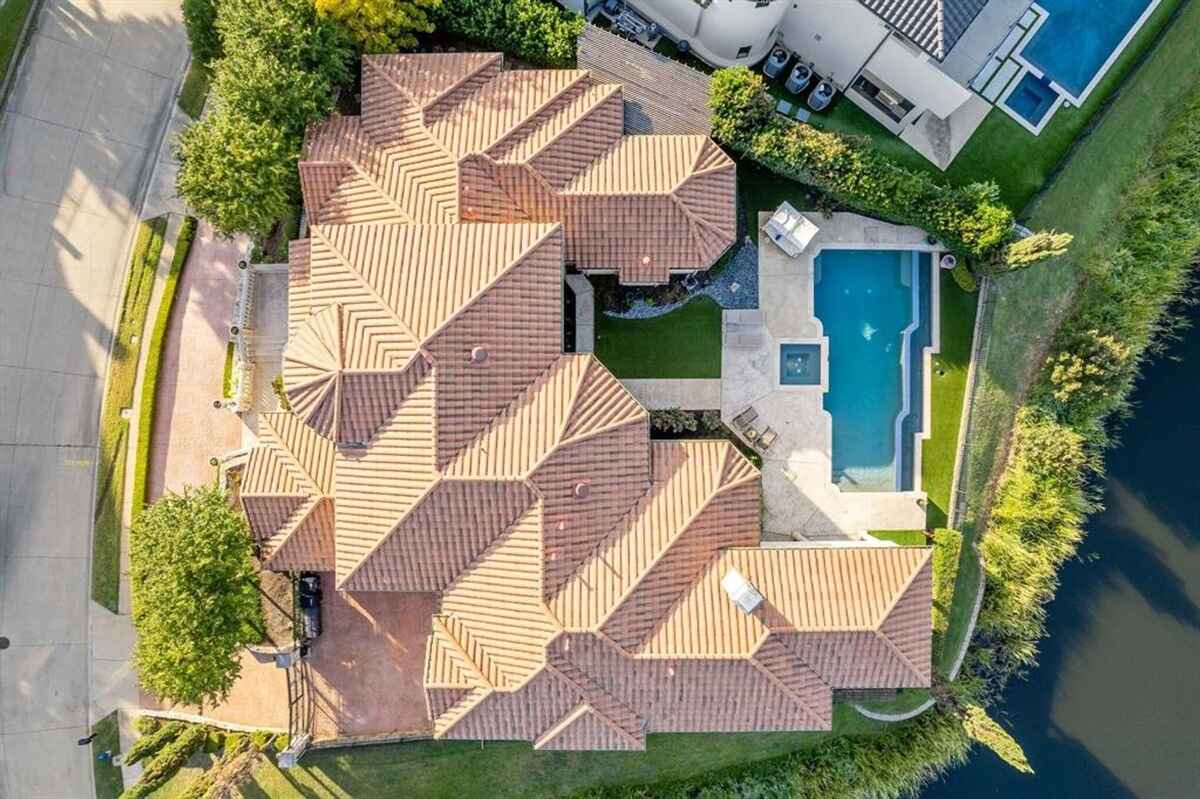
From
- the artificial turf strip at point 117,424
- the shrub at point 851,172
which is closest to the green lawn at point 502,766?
the artificial turf strip at point 117,424

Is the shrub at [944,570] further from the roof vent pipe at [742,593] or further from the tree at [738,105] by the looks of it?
the tree at [738,105]

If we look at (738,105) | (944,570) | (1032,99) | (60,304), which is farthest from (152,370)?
(1032,99)

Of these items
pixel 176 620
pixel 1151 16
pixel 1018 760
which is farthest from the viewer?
pixel 1151 16

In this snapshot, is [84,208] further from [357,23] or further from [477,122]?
→ [477,122]

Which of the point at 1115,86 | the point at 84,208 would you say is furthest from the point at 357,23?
the point at 1115,86

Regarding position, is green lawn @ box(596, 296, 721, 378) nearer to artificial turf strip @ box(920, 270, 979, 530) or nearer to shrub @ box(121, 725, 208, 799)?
artificial turf strip @ box(920, 270, 979, 530)

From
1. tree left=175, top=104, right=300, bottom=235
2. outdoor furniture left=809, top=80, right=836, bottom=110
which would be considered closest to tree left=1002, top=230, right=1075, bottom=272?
outdoor furniture left=809, top=80, right=836, bottom=110
